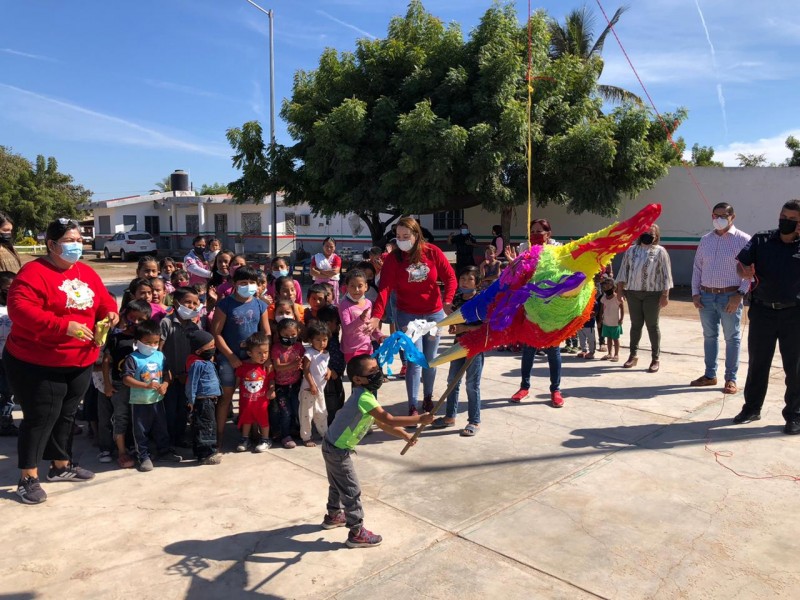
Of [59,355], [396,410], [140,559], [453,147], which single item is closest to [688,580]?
[140,559]

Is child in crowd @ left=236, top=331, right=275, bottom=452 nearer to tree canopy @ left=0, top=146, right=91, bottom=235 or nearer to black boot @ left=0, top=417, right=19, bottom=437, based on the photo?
black boot @ left=0, top=417, right=19, bottom=437

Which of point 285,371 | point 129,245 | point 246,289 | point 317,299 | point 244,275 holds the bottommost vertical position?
point 285,371

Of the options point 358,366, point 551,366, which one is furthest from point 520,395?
point 358,366

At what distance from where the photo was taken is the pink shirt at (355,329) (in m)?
4.73

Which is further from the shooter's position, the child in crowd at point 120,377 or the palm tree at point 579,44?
the palm tree at point 579,44

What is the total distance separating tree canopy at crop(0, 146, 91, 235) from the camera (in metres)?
36.1

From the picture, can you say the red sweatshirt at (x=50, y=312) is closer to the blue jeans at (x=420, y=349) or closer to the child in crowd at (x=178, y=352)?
the child in crowd at (x=178, y=352)

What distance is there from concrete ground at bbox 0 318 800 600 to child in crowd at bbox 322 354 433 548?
12 centimetres

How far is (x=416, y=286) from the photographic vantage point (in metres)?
4.56

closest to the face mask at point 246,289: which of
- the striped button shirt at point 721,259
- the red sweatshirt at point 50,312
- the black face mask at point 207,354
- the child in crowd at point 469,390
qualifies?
the black face mask at point 207,354

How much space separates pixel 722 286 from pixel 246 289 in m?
4.21

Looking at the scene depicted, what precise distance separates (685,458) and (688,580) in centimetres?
155

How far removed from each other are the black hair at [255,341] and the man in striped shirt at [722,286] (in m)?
3.97

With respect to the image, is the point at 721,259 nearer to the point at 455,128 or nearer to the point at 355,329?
the point at 355,329
